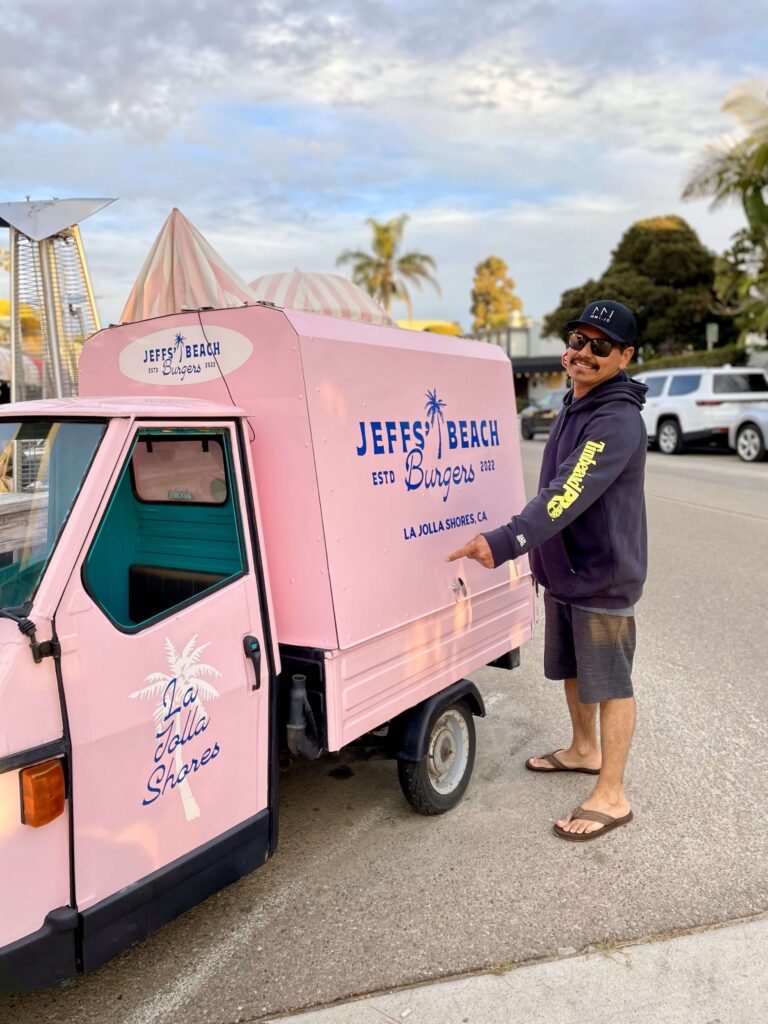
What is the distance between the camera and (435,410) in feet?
11.4

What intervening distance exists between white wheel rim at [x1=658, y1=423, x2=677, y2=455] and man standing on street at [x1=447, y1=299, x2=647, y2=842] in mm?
15969

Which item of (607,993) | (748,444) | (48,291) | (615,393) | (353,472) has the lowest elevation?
(607,993)

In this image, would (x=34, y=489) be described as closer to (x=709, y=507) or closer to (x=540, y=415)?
(x=709, y=507)

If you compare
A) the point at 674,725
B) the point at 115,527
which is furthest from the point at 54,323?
the point at 674,725

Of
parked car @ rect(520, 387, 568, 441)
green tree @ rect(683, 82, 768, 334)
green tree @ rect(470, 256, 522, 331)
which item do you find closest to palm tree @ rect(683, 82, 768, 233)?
green tree @ rect(683, 82, 768, 334)

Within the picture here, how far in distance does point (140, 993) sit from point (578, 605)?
2151mm

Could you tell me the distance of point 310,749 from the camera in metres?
2.90

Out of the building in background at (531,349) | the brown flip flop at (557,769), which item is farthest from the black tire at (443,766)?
the building in background at (531,349)

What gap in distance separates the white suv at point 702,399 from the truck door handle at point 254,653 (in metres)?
16.0

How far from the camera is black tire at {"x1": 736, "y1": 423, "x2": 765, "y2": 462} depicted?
642 inches

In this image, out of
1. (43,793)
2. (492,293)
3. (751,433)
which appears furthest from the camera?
(492,293)

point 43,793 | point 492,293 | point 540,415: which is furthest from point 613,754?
point 492,293

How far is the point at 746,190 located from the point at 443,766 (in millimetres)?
24599

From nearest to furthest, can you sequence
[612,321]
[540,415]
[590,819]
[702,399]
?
[612,321] < [590,819] < [702,399] < [540,415]
